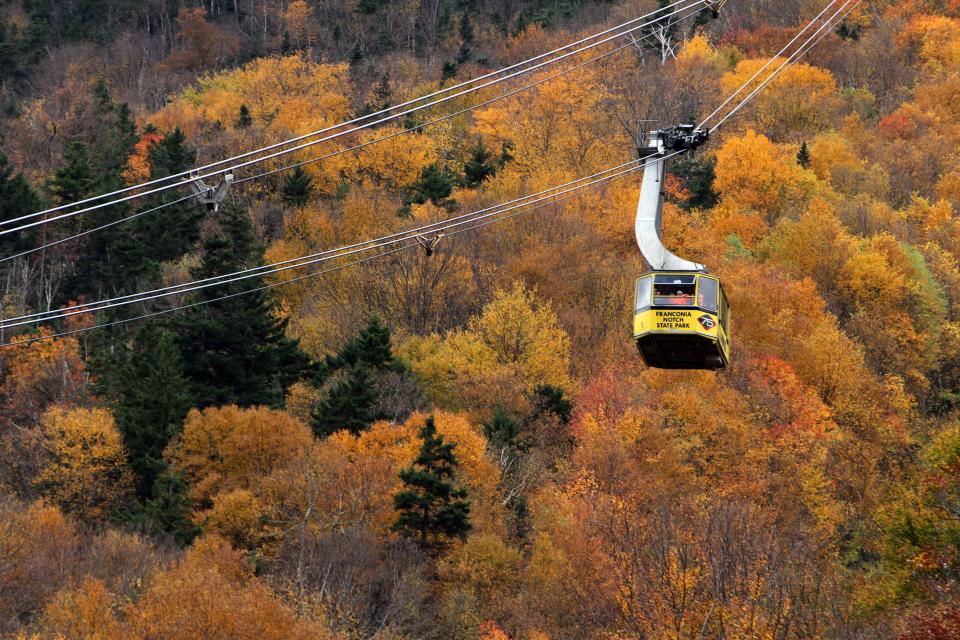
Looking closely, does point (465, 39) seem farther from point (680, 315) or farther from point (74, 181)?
point (680, 315)

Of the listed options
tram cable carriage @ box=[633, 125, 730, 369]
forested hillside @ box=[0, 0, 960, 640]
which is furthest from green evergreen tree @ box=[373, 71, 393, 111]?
tram cable carriage @ box=[633, 125, 730, 369]

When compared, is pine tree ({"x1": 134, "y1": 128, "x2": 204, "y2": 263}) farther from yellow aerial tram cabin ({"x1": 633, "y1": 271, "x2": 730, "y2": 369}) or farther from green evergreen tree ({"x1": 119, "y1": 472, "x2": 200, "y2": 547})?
yellow aerial tram cabin ({"x1": 633, "y1": 271, "x2": 730, "y2": 369})

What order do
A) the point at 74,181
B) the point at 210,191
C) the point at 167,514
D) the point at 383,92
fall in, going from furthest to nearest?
the point at 383,92
the point at 74,181
the point at 167,514
the point at 210,191

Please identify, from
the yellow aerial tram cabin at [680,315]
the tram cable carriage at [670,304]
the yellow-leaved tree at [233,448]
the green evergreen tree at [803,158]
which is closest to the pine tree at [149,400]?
the yellow-leaved tree at [233,448]

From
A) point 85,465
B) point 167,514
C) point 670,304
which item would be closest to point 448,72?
point 85,465

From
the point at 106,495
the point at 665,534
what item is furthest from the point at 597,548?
the point at 106,495

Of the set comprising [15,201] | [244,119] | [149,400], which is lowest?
[244,119]
